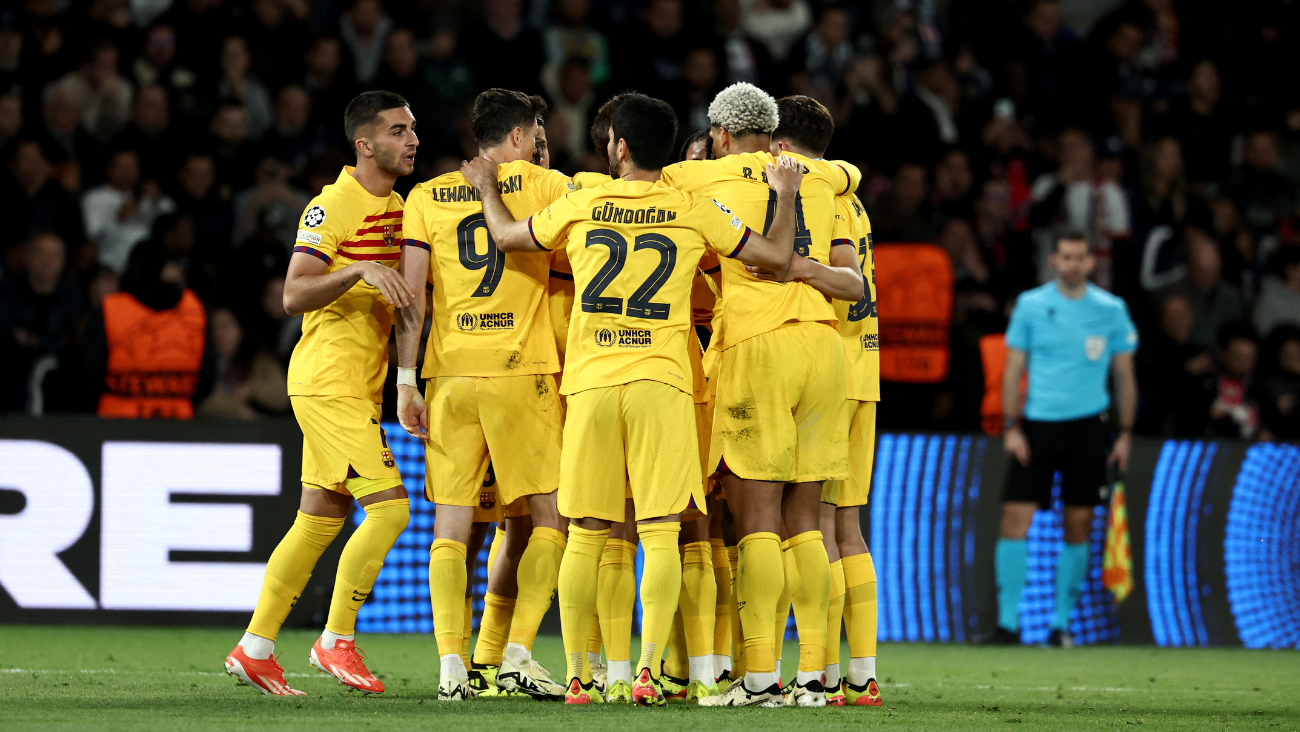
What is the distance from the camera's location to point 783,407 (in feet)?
21.2

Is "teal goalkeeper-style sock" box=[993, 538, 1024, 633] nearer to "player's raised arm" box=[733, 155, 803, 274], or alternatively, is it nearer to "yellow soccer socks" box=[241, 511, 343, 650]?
"player's raised arm" box=[733, 155, 803, 274]

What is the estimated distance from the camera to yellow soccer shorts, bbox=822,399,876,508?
6961mm

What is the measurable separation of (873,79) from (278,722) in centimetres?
1035

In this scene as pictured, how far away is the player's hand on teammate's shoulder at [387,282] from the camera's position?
654 cm

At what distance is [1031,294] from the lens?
33.6 feet

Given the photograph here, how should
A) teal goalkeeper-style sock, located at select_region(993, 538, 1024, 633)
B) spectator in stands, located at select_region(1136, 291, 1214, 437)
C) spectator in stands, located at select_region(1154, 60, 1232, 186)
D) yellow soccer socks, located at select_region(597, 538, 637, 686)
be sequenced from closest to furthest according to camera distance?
yellow soccer socks, located at select_region(597, 538, 637, 686) → teal goalkeeper-style sock, located at select_region(993, 538, 1024, 633) → spectator in stands, located at select_region(1136, 291, 1214, 437) → spectator in stands, located at select_region(1154, 60, 1232, 186)

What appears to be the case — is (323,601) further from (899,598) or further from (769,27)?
(769,27)

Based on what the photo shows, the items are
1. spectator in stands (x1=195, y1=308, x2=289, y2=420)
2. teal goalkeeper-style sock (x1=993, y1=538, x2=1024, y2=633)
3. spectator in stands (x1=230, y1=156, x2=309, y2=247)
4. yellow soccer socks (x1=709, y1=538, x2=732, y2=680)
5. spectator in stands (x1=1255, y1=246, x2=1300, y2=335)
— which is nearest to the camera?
yellow soccer socks (x1=709, y1=538, x2=732, y2=680)

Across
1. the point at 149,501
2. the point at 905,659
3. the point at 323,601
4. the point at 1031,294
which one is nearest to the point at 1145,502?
the point at 1031,294

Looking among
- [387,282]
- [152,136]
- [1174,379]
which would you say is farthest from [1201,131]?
[387,282]

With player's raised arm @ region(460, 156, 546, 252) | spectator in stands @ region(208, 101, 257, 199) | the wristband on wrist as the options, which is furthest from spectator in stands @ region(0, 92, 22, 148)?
the wristband on wrist

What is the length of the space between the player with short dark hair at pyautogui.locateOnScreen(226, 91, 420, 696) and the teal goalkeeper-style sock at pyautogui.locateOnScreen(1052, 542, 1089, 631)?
4966 mm

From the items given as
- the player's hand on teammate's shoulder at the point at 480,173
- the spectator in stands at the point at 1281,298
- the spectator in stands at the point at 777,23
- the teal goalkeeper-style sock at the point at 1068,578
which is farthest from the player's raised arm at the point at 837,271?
the spectator in stands at the point at 777,23

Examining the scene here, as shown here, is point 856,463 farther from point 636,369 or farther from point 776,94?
point 776,94
